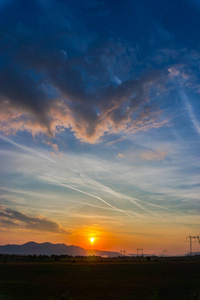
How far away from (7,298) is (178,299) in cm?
1802

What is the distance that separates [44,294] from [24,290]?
4616 mm

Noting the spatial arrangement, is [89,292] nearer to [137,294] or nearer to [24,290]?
[137,294]

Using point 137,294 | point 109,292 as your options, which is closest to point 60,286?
point 109,292

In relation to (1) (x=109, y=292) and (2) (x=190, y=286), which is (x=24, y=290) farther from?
(2) (x=190, y=286)

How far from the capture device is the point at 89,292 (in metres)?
33.4

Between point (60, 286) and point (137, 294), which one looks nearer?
point (137, 294)

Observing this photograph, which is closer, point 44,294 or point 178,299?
point 178,299

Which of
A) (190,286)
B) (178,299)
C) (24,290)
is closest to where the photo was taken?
(178,299)

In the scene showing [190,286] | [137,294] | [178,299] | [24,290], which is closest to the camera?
[178,299]

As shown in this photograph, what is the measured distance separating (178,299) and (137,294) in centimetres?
508

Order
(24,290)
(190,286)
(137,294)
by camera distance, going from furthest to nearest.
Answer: (190,286) → (24,290) → (137,294)

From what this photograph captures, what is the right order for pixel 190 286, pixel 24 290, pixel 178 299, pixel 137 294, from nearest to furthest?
pixel 178 299, pixel 137 294, pixel 24 290, pixel 190 286

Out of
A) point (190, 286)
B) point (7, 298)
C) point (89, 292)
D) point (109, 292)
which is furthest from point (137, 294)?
point (7, 298)

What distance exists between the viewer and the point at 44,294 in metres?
32.5
